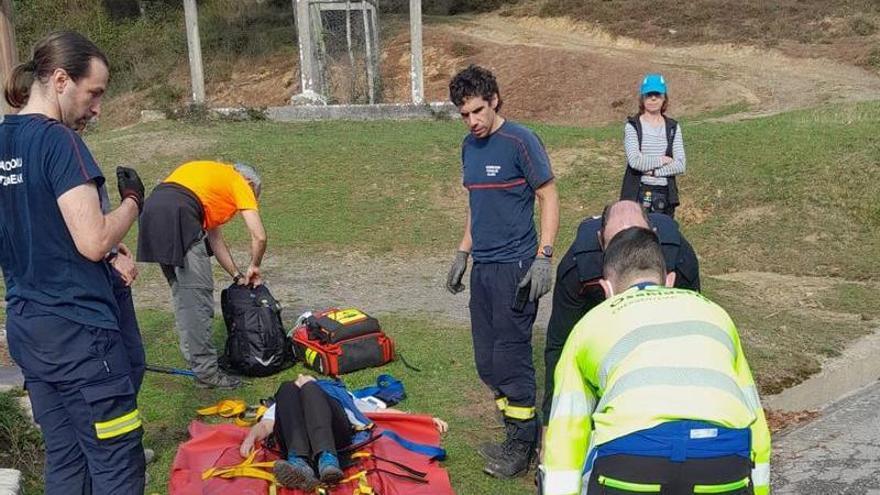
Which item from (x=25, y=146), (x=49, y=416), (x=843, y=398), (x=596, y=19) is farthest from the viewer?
(x=596, y=19)

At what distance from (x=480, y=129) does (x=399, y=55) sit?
23.6 m

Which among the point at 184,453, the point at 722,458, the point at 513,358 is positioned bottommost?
the point at 184,453

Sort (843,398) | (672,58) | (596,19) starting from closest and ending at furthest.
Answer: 1. (843,398)
2. (672,58)
3. (596,19)

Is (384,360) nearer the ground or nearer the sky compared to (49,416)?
nearer the ground

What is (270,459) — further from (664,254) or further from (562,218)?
(562,218)

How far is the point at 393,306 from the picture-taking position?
8.02 m

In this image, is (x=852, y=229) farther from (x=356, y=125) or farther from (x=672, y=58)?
(x=672, y=58)

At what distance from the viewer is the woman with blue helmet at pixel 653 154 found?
6.55 metres

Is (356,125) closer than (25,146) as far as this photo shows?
No

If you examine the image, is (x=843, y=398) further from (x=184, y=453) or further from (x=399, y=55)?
(x=399, y=55)

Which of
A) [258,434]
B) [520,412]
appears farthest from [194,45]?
[520,412]

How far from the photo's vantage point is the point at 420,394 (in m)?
5.53

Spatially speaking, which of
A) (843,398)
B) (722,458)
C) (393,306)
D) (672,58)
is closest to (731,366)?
(722,458)

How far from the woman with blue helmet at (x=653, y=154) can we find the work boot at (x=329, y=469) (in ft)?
11.2
